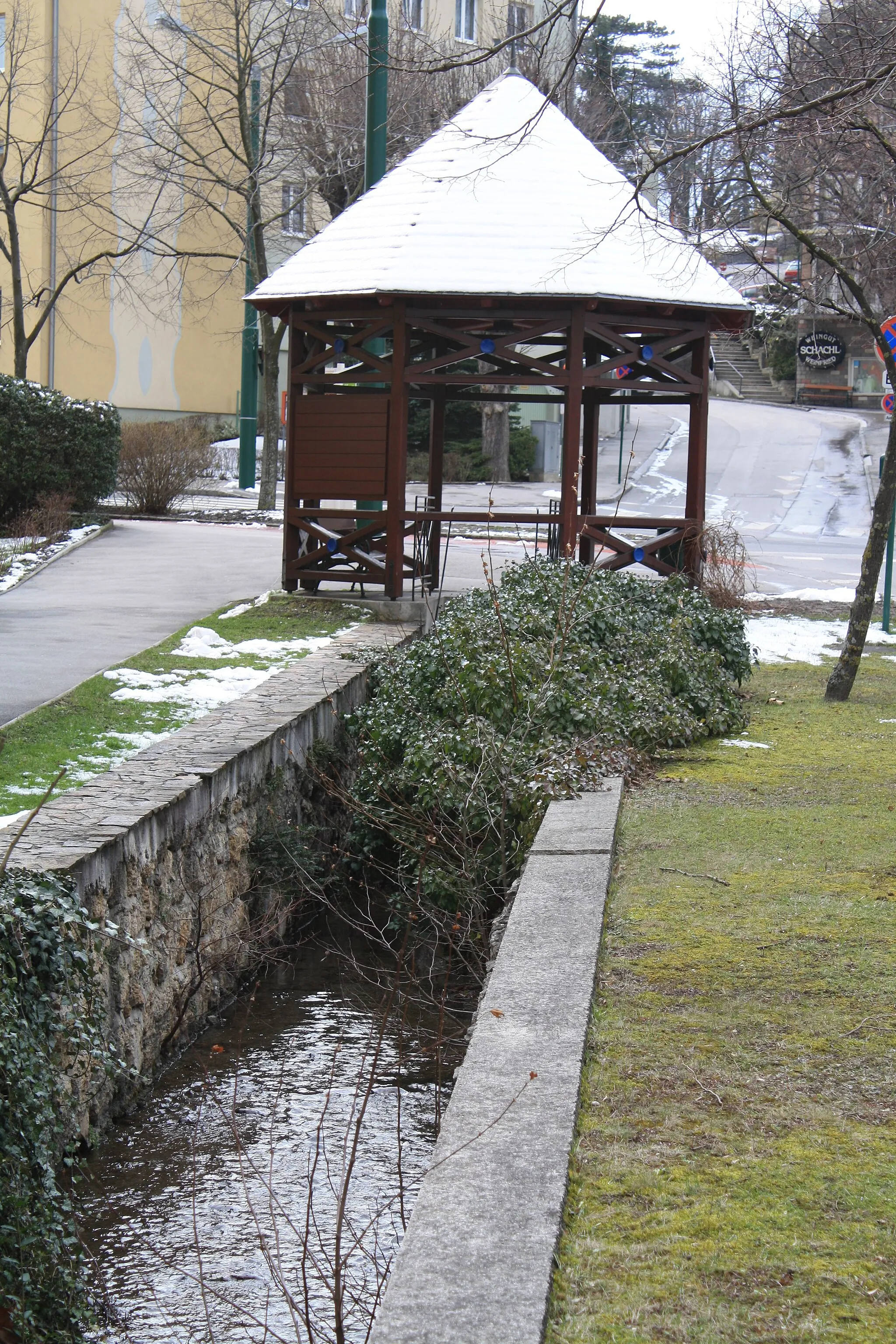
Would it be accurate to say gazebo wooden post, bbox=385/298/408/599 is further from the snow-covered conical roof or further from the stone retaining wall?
the stone retaining wall

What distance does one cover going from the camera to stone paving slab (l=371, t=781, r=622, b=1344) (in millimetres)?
2736

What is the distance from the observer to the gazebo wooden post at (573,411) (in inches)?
495

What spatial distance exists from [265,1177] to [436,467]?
36.9ft

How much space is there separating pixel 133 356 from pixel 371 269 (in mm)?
23264

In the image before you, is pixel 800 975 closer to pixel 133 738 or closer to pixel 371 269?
pixel 133 738

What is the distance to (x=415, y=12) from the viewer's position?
3644cm

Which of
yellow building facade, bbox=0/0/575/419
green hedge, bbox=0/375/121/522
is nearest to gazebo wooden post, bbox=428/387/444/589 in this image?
green hedge, bbox=0/375/121/522

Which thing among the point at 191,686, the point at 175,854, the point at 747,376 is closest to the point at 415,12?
the point at 747,376

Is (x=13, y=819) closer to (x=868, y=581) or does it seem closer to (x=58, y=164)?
(x=868, y=581)

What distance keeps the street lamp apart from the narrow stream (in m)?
21.3

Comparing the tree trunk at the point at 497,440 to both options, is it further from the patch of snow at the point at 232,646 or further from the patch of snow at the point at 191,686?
the patch of snow at the point at 191,686

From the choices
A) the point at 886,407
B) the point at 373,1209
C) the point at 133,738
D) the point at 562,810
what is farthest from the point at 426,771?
the point at 886,407

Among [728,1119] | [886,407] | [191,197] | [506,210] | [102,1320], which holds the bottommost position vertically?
[102,1320]

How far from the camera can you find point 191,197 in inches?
1303
